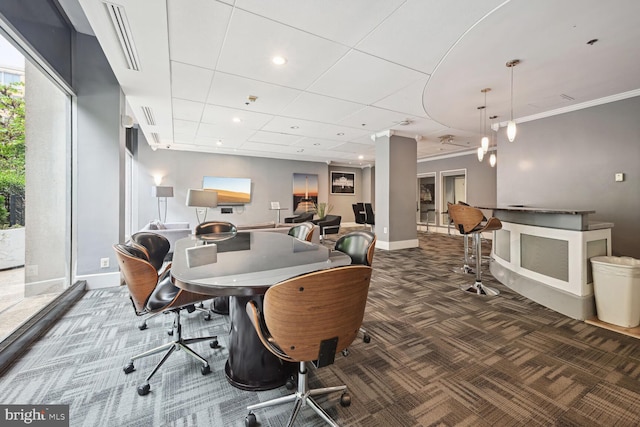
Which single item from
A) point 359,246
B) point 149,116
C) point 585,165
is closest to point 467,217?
point 359,246

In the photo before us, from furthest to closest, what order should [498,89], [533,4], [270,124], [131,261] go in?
[270,124]
[498,89]
[533,4]
[131,261]

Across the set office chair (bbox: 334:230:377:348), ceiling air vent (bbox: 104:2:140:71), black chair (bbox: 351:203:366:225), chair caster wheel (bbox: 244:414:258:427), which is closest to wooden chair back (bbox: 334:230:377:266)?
office chair (bbox: 334:230:377:348)

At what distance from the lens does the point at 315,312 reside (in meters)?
1.08

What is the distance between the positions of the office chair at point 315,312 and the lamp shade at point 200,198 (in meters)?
2.05

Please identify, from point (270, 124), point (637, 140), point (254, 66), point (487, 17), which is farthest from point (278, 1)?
point (637, 140)

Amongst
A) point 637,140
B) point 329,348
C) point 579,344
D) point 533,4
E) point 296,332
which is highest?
point 533,4

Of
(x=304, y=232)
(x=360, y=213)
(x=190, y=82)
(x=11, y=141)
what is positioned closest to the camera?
(x=11, y=141)

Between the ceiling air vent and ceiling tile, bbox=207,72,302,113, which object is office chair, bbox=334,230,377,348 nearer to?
ceiling tile, bbox=207,72,302,113

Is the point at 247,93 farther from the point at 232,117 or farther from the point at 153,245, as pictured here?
the point at 153,245

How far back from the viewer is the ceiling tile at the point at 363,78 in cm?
305

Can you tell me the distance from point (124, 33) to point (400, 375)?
3.79 metres

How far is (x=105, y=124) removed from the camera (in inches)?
137

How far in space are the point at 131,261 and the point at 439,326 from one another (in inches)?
102

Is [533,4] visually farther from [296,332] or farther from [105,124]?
[105,124]
